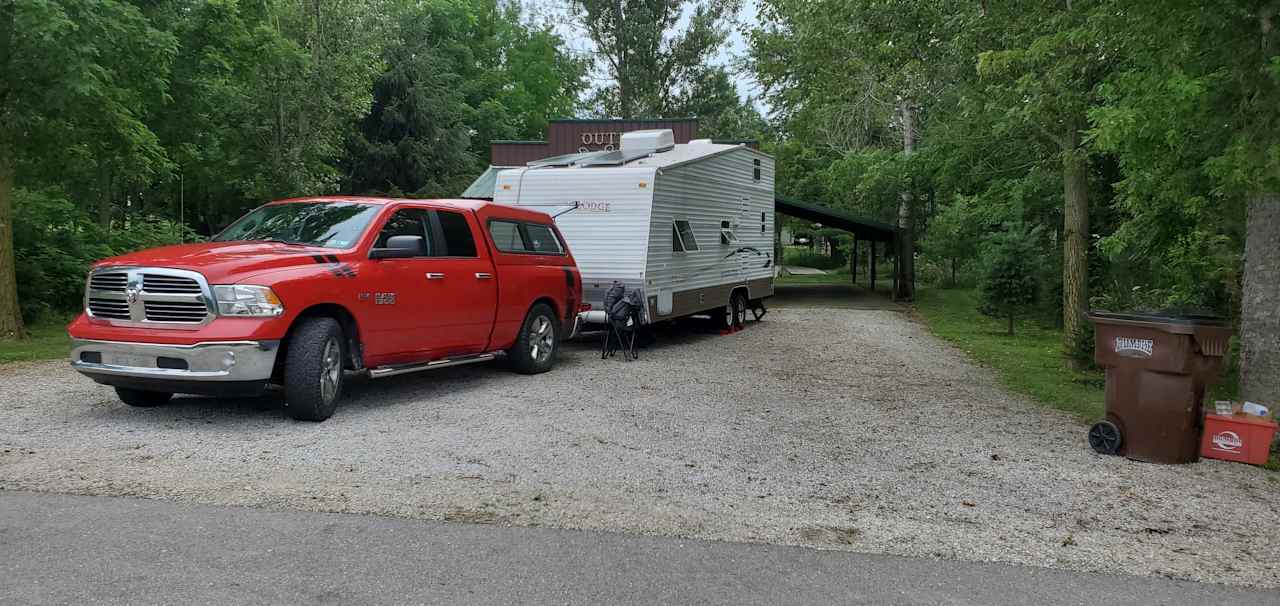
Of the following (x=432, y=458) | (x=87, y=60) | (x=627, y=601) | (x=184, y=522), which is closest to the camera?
(x=627, y=601)

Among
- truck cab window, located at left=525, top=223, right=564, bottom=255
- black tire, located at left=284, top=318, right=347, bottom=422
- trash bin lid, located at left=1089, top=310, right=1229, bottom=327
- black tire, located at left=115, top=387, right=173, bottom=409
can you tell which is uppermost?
truck cab window, located at left=525, top=223, right=564, bottom=255

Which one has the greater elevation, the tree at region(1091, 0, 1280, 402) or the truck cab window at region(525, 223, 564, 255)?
the tree at region(1091, 0, 1280, 402)

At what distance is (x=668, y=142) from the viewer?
14.7 metres

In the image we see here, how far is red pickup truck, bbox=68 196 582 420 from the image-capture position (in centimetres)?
681

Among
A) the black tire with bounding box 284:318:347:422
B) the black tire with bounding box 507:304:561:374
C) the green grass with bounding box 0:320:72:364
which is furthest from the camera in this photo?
the green grass with bounding box 0:320:72:364

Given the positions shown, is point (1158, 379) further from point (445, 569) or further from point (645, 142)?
point (645, 142)

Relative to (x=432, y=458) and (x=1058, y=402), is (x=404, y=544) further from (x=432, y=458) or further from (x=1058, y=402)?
(x=1058, y=402)

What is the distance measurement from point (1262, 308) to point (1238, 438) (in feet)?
3.64

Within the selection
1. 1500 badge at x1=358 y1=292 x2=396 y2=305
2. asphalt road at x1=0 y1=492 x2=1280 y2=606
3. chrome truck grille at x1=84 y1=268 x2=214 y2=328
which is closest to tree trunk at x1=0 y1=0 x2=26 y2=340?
chrome truck grille at x1=84 y1=268 x2=214 y2=328

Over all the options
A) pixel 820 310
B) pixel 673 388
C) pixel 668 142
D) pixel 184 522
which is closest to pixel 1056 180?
pixel 820 310

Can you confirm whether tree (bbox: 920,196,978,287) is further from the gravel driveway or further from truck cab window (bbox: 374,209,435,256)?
truck cab window (bbox: 374,209,435,256)

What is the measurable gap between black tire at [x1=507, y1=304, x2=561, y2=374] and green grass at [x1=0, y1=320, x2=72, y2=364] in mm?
5468

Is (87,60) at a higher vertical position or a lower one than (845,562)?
higher

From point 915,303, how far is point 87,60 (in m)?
20.7
